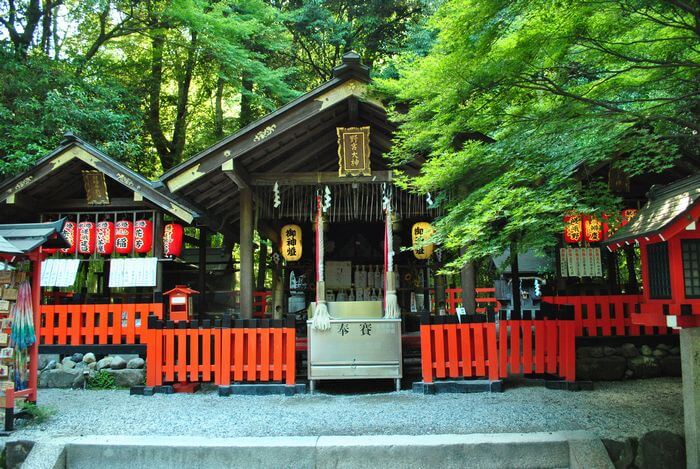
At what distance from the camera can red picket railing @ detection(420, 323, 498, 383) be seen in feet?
29.2

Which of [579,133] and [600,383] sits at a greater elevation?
[579,133]

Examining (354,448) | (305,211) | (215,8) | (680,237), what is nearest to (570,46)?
(680,237)

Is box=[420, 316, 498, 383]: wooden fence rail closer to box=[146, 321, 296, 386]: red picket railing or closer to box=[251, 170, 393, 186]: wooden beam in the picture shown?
box=[146, 321, 296, 386]: red picket railing

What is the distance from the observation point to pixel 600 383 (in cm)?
953

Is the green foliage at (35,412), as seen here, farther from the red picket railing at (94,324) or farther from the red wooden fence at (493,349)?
the red wooden fence at (493,349)

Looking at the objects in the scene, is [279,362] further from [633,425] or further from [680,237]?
[680,237]

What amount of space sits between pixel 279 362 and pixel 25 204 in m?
7.82

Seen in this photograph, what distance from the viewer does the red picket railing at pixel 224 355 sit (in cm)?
916

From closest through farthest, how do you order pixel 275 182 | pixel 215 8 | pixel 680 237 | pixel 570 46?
pixel 680 237 → pixel 570 46 → pixel 275 182 → pixel 215 8

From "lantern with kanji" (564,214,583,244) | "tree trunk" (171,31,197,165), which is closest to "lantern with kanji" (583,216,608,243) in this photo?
"lantern with kanji" (564,214,583,244)

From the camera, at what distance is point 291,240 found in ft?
42.9

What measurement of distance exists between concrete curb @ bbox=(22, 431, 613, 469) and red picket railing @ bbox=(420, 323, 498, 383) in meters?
2.77

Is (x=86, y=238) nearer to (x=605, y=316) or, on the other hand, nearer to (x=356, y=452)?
(x=356, y=452)

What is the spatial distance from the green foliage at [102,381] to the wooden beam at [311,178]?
16.8 feet
